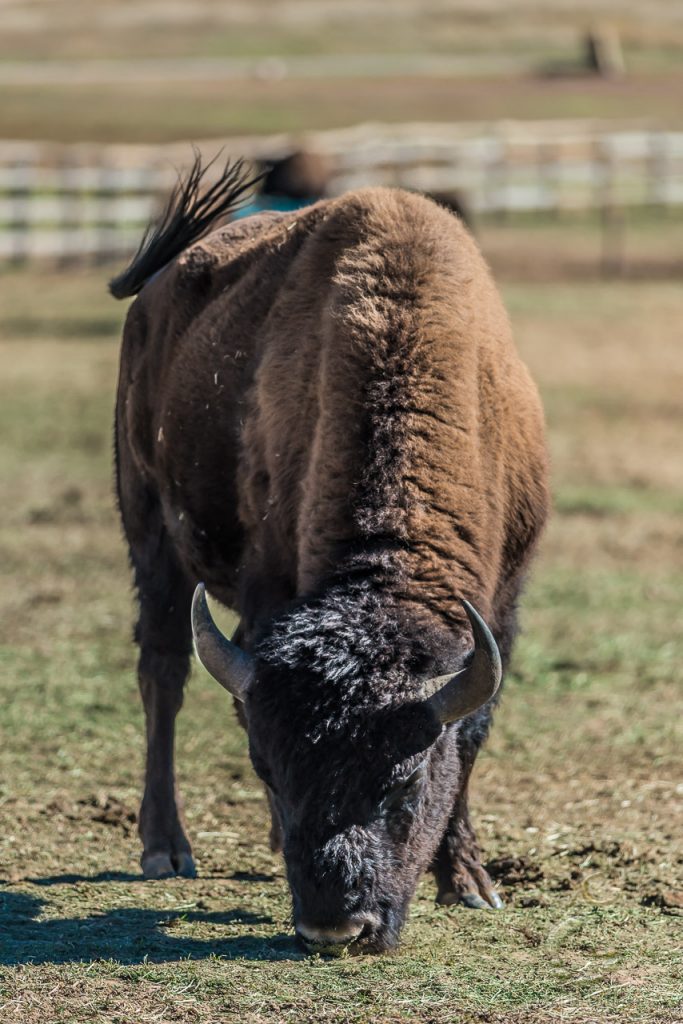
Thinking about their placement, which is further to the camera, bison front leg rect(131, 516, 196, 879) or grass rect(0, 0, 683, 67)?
grass rect(0, 0, 683, 67)

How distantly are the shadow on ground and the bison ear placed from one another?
734 millimetres

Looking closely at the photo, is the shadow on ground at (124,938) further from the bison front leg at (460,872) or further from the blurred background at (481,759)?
the bison front leg at (460,872)

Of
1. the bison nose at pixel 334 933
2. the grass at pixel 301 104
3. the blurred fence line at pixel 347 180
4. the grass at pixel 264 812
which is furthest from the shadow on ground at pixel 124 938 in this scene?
the grass at pixel 301 104

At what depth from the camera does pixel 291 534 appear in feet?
15.9

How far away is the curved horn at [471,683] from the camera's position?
4.03 meters

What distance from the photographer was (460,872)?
4980mm

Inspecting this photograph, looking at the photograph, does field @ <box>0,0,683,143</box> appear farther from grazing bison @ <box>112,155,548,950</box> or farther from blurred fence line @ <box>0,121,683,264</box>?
grazing bison @ <box>112,155,548,950</box>

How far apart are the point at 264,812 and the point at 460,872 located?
3.96 feet

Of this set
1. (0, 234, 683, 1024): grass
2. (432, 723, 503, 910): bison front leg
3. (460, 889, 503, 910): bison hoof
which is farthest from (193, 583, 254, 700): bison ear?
(460, 889, 503, 910): bison hoof

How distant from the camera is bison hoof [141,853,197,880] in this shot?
530 cm

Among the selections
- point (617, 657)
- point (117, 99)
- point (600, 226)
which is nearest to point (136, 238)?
point (600, 226)

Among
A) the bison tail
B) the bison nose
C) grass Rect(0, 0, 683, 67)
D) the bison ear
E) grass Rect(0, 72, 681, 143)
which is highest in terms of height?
grass Rect(0, 0, 683, 67)

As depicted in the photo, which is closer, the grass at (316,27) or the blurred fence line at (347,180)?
the blurred fence line at (347,180)

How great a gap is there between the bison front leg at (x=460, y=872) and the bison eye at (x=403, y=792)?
0.78 meters
